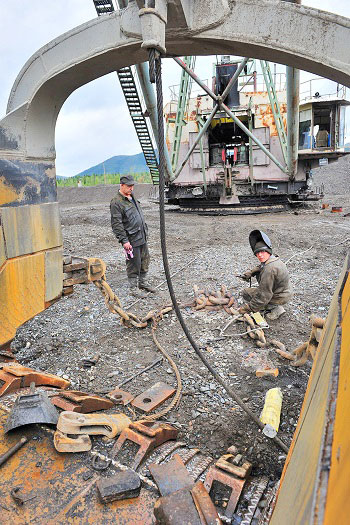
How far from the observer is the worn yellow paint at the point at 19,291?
259 cm

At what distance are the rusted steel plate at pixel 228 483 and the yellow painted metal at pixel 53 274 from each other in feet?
5.89

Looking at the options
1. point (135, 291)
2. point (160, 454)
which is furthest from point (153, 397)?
point (135, 291)

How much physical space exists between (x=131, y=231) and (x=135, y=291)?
0.97 m

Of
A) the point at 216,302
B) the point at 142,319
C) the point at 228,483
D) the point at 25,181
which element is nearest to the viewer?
the point at 228,483

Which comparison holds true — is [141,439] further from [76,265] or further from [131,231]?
[131,231]

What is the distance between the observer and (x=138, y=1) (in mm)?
2104

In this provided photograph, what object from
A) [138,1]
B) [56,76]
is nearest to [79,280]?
[56,76]

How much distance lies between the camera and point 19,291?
8.88ft

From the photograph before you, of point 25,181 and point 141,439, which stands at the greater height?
point 25,181

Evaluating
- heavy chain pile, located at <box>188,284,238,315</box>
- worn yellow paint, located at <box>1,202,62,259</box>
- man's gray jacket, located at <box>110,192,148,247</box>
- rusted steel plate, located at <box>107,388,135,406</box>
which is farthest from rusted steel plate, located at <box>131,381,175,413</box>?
man's gray jacket, located at <box>110,192,148,247</box>

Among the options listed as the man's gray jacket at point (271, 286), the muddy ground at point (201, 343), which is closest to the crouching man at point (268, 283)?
the man's gray jacket at point (271, 286)

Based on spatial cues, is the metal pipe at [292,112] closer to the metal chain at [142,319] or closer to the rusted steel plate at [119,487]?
the metal chain at [142,319]

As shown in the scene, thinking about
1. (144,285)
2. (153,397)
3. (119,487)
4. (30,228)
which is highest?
(30,228)

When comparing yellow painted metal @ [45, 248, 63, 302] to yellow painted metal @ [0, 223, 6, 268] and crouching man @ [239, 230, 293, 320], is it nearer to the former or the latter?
yellow painted metal @ [0, 223, 6, 268]
